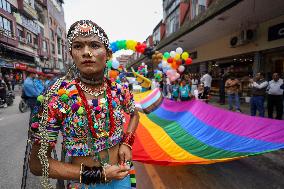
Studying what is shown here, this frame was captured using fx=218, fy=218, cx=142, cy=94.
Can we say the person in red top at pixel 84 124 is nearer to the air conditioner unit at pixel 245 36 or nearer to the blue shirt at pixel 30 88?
the blue shirt at pixel 30 88

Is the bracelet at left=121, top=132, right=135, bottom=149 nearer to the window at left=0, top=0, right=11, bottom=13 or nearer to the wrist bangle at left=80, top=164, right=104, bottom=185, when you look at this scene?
the wrist bangle at left=80, top=164, right=104, bottom=185

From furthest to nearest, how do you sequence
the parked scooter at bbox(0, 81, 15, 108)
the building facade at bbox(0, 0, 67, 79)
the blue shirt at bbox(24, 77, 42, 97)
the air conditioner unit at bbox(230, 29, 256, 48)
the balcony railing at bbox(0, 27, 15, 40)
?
the building facade at bbox(0, 0, 67, 79), the balcony railing at bbox(0, 27, 15, 40), the parked scooter at bbox(0, 81, 15, 108), the air conditioner unit at bbox(230, 29, 256, 48), the blue shirt at bbox(24, 77, 42, 97)

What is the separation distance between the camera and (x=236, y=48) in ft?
42.2

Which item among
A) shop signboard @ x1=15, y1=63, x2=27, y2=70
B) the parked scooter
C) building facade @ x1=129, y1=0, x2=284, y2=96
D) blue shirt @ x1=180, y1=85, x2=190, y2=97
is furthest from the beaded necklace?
shop signboard @ x1=15, y1=63, x2=27, y2=70

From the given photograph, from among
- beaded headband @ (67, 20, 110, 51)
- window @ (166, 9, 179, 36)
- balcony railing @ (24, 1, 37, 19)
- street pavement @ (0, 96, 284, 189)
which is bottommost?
street pavement @ (0, 96, 284, 189)

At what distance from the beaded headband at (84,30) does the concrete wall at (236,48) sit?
10.4m

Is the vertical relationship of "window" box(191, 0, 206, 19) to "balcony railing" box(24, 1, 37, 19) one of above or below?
below

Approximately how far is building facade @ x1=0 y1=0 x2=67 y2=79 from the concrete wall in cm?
1580

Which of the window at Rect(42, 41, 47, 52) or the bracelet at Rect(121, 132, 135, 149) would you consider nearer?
the bracelet at Rect(121, 132, 135, 149)

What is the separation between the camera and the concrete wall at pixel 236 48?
10.2 meters

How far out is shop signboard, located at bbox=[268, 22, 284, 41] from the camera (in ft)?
31.1

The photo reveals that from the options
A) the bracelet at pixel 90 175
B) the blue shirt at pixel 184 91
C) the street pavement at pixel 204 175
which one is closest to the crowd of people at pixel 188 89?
the blue shirt at pixel 184 91

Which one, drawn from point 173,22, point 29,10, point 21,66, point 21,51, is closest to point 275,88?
point 173,22

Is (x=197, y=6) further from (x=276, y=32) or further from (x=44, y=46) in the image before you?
(x=44, y=46)
